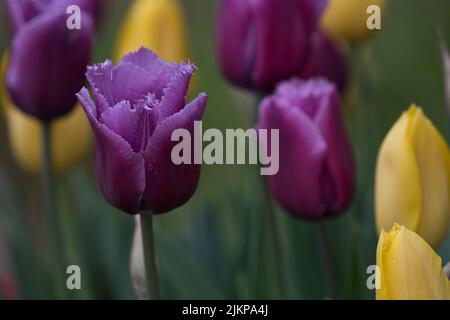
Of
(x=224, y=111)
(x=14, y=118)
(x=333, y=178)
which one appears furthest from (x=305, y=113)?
(x=224, y=111)

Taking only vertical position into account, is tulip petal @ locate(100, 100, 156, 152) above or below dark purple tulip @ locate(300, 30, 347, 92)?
below

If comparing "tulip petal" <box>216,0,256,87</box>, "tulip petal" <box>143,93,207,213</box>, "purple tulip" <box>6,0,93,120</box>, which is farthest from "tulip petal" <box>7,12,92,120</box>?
"tulip petal" <box>143,93,207,213</box>

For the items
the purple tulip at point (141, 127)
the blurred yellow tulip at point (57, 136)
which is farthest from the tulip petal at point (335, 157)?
the blurred yellow tulip at point (57, 136)

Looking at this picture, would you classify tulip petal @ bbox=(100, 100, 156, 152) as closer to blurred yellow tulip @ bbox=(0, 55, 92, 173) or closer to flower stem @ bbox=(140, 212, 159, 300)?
flower stem @ bbox=(140, 212, 159, 300)

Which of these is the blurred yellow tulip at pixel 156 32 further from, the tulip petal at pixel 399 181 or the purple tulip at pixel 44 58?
the tulip petal at pixel 399 181

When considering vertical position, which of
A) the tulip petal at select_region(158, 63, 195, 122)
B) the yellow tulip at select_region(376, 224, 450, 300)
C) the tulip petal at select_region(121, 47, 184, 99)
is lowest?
the yellow tulip at select_region(376, 224, 450, 300)

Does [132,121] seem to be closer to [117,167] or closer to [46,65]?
[117,167]

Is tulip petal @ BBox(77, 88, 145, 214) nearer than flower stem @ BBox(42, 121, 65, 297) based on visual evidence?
Yes
